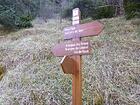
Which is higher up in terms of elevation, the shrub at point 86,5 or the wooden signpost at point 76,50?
the shrub at point 86,5

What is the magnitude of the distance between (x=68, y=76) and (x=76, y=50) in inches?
55.7

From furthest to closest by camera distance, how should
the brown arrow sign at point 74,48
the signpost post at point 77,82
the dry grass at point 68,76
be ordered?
the dry grass at point 68,76, the signpost post at point 77,82, the brown arrow sign at point 74,48

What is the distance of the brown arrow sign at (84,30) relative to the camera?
11.2ft

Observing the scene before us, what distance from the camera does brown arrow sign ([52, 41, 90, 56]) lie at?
3.40 metres

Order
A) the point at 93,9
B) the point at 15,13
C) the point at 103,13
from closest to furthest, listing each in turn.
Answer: the point at 15,13
the point at 103,13
the point at 93,9

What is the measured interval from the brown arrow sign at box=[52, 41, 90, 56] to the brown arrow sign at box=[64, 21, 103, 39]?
14 cm

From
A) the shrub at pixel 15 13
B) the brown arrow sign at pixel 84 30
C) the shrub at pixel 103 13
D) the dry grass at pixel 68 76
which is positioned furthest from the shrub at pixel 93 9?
the brown arrow sign at pixel 84 30

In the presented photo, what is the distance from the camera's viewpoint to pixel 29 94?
457cm

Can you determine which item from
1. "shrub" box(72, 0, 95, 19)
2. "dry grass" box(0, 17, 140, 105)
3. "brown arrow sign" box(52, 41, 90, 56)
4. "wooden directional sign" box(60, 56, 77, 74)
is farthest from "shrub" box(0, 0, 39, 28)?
"wooden directional sign" box(60, 56, 77, 74)

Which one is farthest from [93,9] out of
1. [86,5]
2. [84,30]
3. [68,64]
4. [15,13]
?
[68,64]

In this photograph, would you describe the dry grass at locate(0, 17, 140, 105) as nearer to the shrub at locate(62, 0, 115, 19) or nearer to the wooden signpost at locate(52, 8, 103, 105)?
the wooden signpost at locate(52, 8, 103, 105)

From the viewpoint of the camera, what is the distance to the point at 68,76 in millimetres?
4852

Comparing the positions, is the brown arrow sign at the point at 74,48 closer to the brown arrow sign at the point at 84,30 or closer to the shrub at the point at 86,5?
the brown arrow sign at the point at 84,30

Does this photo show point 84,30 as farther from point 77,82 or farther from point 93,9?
point 93,9
